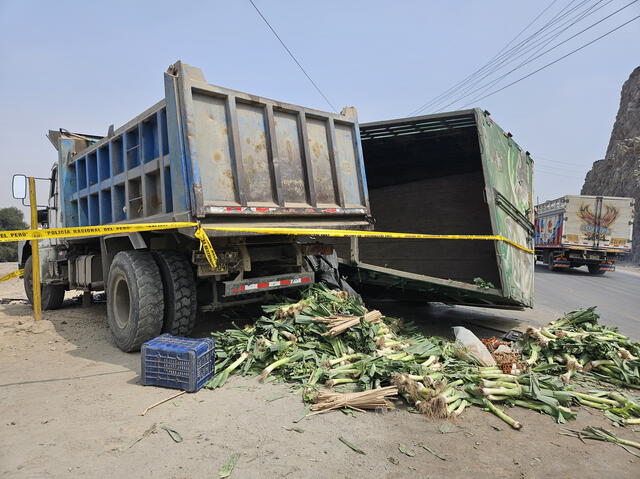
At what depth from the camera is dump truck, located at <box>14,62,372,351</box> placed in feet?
14.1

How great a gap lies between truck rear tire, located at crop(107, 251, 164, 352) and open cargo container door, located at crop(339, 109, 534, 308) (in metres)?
2.72

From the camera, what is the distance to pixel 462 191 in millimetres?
8125

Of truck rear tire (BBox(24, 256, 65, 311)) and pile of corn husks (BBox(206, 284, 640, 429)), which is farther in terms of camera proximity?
truck rear tire (BBox(24, 256, 65, 311))

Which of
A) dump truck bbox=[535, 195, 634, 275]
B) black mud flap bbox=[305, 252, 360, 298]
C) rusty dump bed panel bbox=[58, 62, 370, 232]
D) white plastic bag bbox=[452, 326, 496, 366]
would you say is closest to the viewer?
white plastic bag bbox=[452, 326, 496, 366]

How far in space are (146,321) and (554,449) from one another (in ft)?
13.5

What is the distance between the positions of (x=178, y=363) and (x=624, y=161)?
39983 millimetres

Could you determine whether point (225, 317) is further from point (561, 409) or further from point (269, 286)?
point (561, 409)

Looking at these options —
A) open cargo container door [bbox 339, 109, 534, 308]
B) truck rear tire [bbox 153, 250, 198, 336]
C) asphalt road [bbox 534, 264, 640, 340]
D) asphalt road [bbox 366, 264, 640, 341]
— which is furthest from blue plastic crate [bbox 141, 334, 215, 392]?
asphalt road [bbox 534, 264, 640, 340]

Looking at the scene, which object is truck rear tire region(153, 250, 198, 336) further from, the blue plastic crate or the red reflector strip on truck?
the blue plastic crate

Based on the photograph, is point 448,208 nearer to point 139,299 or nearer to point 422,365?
point 422,365

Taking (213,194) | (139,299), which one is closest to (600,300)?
(213,194)

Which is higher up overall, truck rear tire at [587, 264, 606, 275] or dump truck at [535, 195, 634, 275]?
dump truck at [535, 195, 634, 275]

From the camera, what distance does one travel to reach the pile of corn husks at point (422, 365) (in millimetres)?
3240

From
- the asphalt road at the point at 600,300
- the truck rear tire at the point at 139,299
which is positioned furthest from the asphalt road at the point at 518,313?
the truck rear tire at the point at 139,299
